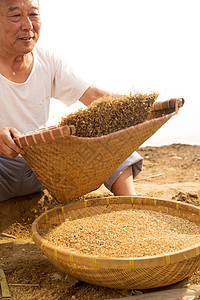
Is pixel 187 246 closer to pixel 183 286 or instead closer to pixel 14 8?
pixel 183 286

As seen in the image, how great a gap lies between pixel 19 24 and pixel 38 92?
490 mm

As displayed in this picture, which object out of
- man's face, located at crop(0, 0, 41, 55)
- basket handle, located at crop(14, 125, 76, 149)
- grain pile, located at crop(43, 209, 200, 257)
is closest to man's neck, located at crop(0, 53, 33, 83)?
man's face, located at crop(0, 0, 41, 55)

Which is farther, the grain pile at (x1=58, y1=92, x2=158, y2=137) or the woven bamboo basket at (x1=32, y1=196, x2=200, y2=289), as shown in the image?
the grain pile at (x1=58, y1=92, x2=158, y2=137)

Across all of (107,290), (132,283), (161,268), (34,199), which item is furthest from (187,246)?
(34,199)

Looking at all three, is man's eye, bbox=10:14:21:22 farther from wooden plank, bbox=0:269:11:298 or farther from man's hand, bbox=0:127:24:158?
wooden plank, bbox=0:269:11:298

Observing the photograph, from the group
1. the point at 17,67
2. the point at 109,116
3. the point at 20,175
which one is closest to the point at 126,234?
the point at 109,116

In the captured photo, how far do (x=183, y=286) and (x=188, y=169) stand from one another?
2603mm

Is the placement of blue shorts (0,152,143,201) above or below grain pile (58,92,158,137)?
below

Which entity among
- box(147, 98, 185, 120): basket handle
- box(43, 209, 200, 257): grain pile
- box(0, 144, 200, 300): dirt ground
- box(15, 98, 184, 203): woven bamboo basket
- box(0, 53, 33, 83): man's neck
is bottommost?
box(0, 144, 200, 300): dirt ground

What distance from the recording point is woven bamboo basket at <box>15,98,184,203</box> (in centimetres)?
161

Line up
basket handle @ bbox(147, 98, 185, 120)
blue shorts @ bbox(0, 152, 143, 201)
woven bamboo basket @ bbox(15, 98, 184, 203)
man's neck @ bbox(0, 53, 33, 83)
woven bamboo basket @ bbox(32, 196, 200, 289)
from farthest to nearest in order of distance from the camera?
1. blue shorts @ bbox(0, 152, 143, 201)
2. man's neck @ bbox(0, 53, 33, 83)
3. basket handle @ bbox(147, 98, 185, 120)
4. woven bamboo basket @ bbox(15, 98, 184, 203)
5. woven bamboo basket @ bbox(32, 196, 200, 289)

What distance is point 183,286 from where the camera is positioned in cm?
161

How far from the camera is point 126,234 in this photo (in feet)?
5.46

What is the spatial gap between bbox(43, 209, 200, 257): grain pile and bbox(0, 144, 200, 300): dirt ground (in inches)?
7.9
